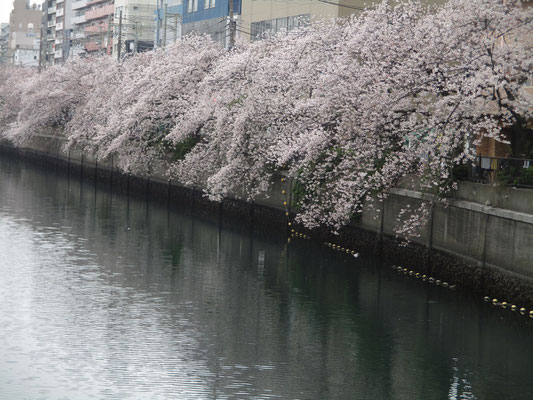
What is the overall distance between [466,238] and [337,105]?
268 inches

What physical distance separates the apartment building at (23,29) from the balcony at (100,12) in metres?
40.9

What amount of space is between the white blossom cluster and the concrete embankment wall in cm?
77

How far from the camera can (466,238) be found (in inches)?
1123

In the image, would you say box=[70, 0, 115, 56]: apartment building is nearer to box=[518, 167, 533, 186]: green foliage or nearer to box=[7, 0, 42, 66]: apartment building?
box=[7, 0, 42, 66]: apartment building

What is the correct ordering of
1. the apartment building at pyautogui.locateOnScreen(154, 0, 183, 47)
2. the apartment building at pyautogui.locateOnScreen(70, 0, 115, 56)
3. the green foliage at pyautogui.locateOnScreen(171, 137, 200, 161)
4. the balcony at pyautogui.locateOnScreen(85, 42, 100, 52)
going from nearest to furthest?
the green foliage at pyautogui.locateOnScreen(171, 137, 200, 161)
the apartment building at pyautogui.locateOnScreen(154, 0, 183, 47)
the apartment building at pyautogui.locateOnScreen(70, 0, 115, 56)
the balcony at pyautogui.locateOnScreen(85, 42, 100, 52)

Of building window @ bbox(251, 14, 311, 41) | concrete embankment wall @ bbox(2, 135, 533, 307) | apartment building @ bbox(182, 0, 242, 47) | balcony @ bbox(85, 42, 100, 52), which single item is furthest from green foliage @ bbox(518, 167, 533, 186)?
balcony @ bbox(85, 42, 100, 52)

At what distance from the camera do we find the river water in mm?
18609

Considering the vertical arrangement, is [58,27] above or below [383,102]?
above

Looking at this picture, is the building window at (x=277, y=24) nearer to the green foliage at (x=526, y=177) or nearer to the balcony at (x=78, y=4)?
the green foliage at (x=526, y=177)

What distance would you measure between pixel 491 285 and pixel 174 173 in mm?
26345

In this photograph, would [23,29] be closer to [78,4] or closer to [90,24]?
[78,4]

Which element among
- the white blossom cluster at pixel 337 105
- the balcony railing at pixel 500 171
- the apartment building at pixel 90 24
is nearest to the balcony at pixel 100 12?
the apartment building at pixel 90 24

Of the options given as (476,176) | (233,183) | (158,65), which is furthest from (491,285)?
(158,65)

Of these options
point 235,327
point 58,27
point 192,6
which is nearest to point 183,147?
point 235,327
